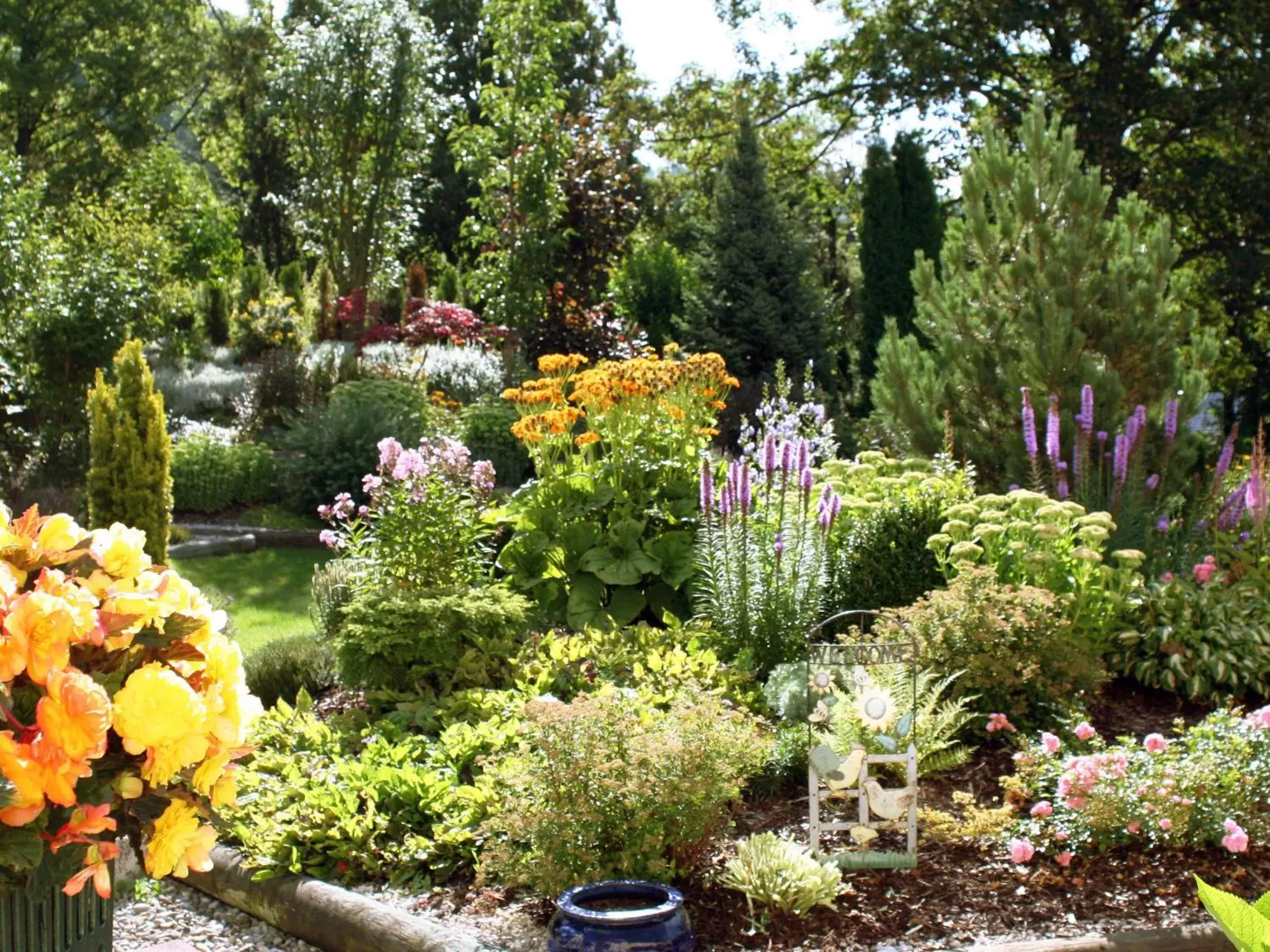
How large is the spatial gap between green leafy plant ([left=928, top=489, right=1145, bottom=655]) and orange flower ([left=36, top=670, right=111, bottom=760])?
14.1 ft

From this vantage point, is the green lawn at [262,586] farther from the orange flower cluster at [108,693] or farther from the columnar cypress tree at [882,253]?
the columnar cypress tree at [882,253]

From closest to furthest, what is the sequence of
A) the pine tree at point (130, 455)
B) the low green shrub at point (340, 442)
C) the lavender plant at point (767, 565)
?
the lavender plant at point (767, 565), the pine tree at point (130, 455), the low green shrub at point (340, 442)

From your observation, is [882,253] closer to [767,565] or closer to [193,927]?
[767,565]

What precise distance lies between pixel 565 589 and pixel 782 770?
8.34 feet

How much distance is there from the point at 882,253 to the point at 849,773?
41.7 ft

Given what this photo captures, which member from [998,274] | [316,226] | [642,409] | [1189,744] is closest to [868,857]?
[1189,744]

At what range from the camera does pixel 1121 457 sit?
7129mm

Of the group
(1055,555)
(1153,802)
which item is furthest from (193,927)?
(1055,555)

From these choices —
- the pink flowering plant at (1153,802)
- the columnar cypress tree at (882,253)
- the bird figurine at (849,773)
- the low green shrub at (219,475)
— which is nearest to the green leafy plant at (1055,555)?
the pink flowering plant at (1153,802)

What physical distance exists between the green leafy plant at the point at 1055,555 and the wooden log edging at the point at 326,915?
2.95 m

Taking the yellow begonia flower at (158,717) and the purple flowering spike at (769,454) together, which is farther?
the purple flowering spike at (769,454)

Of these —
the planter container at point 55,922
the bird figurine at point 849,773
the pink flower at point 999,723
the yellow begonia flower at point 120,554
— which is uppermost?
the yellow begonia flower at point 120,554

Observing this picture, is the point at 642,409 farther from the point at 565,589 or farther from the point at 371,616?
the point at 371,616

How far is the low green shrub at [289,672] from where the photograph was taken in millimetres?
6527
